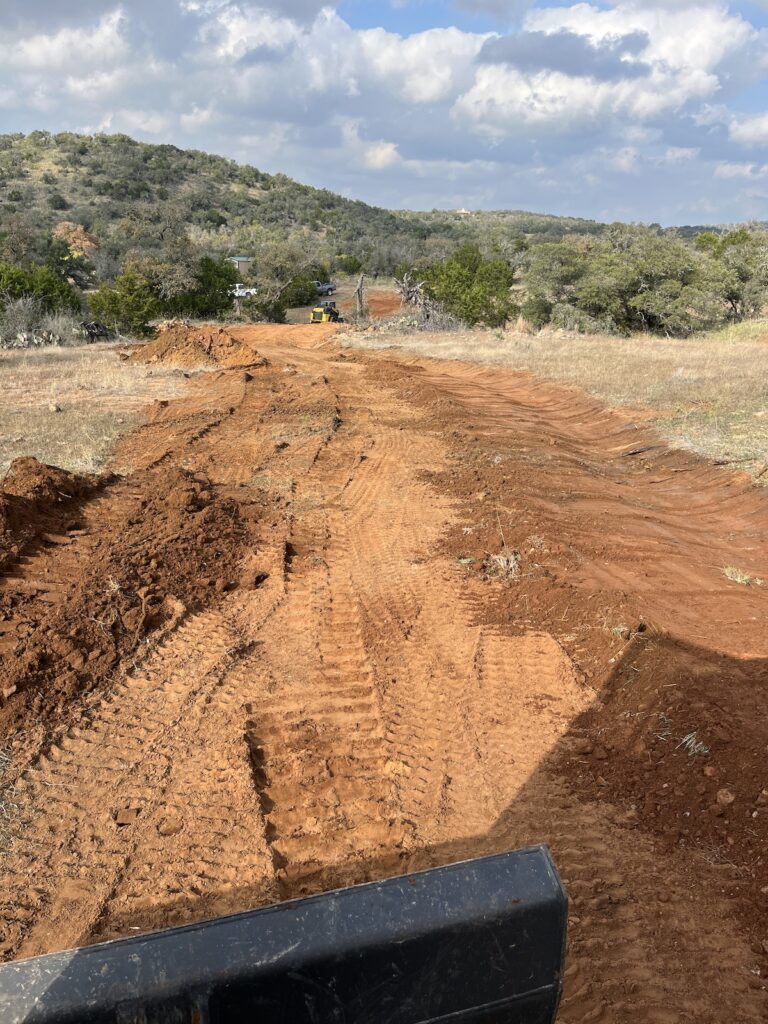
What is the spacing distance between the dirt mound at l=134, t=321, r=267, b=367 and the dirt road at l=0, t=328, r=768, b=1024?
1183 cm

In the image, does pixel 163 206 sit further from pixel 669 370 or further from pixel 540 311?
pixel 669 370

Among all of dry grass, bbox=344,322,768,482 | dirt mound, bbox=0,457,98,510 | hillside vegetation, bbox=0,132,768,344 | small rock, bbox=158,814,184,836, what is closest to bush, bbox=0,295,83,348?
hillside vegetation, bbox=0,132,768,344

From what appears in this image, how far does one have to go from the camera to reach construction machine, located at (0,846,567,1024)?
0.93 m

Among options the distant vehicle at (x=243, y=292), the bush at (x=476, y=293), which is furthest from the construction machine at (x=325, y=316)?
the distant vehicle at (x=243, y=292)

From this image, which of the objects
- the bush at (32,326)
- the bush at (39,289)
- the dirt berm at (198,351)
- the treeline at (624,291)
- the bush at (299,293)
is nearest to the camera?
the dirt berm at (198,351)

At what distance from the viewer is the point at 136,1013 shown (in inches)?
36.0

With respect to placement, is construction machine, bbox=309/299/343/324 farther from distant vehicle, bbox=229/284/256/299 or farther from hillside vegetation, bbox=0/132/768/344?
distant vehicle, bbox=229/284/256/299

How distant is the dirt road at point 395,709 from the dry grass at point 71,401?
8.74 feet

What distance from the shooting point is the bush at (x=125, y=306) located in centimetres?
2662

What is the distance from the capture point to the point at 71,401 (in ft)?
48.5

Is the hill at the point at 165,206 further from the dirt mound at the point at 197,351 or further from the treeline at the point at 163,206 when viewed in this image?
the dirt mound at the point at 197,351

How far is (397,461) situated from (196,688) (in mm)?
6314

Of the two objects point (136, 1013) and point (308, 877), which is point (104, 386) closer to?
point (308, 877)

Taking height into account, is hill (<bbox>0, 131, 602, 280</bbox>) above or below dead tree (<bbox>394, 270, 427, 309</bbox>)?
above
